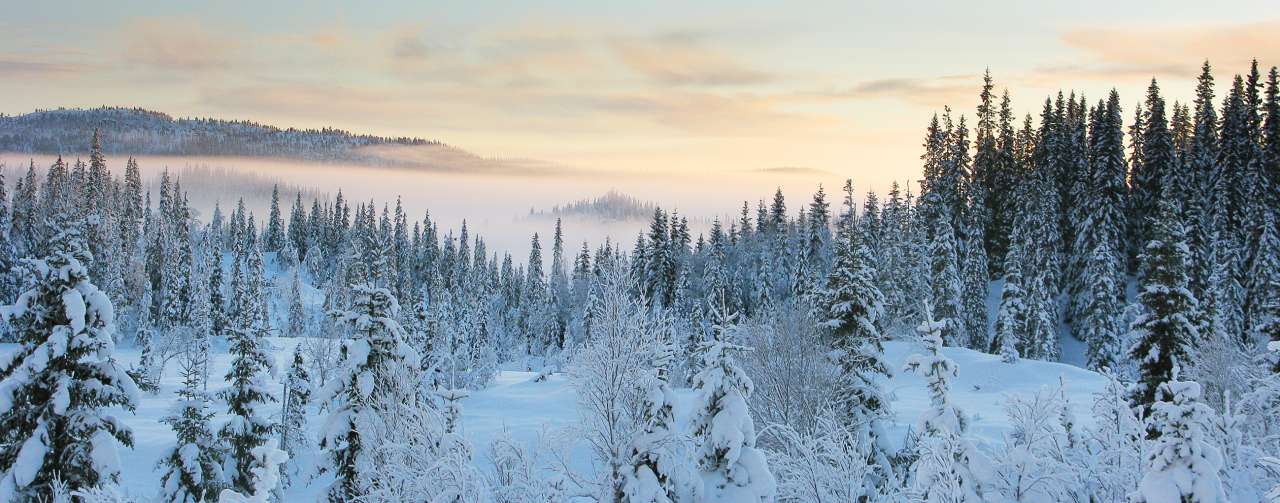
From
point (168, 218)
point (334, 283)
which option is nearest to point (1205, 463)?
point (334, 283)

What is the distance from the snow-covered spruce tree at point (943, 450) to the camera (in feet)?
39.2

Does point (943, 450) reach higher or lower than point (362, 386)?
higher

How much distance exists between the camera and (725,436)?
12703mm

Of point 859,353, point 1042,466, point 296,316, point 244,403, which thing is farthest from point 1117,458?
point 296,316

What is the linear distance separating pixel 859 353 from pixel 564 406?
27874mm

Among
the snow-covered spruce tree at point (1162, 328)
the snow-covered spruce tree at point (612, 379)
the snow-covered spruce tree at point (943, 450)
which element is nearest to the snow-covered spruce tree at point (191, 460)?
the snow-covered spruce tree at point (612, 379)

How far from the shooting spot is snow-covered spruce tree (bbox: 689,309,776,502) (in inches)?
498

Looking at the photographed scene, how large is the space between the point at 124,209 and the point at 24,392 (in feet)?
408

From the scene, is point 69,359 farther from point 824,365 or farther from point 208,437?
point 824,365

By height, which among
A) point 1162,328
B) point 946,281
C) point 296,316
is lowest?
point 296,316

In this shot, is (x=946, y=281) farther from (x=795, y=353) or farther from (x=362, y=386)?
(x=362, y=386)

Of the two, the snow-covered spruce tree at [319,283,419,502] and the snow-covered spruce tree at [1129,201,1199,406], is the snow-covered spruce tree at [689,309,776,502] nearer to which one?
the snow-covered spruce tree at [319,283,419,502]

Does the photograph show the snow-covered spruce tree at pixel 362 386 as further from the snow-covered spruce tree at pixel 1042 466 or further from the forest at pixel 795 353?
the snow-covered spruce tree at pixel 1042 466

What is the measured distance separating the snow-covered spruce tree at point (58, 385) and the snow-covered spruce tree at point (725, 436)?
12.6 metres
